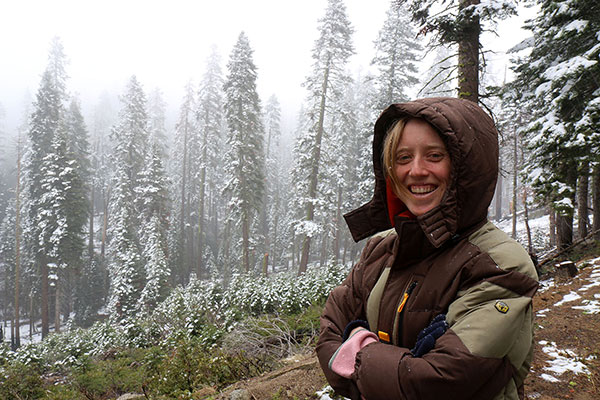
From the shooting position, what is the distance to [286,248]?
47.0m

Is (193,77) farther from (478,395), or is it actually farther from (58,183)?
(478,395)

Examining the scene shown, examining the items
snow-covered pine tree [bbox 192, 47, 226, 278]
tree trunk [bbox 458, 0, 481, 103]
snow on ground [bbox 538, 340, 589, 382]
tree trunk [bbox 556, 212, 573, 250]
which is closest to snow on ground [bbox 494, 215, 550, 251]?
tree trunk [bbox 556, 212, 573, 250]

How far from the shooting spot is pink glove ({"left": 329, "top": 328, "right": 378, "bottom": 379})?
1653mm

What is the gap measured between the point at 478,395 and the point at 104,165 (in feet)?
198

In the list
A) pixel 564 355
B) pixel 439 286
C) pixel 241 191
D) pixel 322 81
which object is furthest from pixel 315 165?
pixel 439 286

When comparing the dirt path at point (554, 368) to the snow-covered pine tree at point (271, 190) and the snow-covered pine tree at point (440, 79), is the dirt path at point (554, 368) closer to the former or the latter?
the snow-covered pine tree at point (440, 79)

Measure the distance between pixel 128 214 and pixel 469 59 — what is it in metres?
31.5

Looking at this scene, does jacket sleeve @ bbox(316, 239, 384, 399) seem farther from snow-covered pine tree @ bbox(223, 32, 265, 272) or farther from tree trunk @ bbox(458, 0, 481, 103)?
snow-covered pine tree @ bbox(223, 32, 265, 272)

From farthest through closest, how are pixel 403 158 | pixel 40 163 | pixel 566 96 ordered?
pixel 40 163 → pixel 566 96 → pixel 403 158

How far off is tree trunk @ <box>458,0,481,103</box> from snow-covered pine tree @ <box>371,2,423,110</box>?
1509cm

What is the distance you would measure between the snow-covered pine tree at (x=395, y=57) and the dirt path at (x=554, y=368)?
58.4 feet

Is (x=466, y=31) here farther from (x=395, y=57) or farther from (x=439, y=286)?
(x=395, y=57)

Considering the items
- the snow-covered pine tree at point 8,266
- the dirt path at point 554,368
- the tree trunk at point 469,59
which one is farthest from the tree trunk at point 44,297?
the tree trunk at point 469,59

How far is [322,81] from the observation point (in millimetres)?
21938
